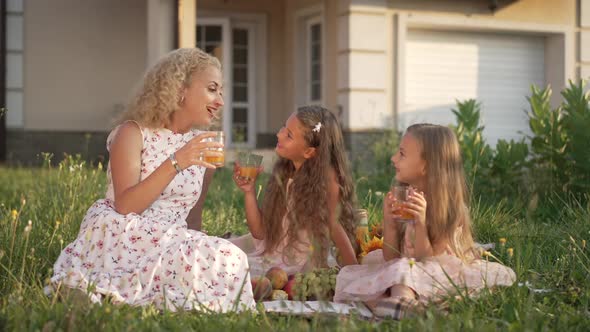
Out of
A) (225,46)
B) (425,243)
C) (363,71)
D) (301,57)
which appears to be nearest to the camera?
(425,243)

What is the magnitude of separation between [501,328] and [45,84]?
34.9 feet

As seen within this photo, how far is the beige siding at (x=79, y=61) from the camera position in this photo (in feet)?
42.0

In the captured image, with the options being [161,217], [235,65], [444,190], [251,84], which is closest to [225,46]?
[235,65]

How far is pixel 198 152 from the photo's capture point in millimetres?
3861

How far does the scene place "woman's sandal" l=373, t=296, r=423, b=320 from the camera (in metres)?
3.62

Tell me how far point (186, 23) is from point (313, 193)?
6584 mm

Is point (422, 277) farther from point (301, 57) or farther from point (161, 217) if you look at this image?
point (301, 57)

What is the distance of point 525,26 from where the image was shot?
12.7m

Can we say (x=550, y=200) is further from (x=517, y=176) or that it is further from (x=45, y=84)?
(x=45, y=84)

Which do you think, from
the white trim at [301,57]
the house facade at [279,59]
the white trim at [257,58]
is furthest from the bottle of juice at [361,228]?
the white trim at [257,58]

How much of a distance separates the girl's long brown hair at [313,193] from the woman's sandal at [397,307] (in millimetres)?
780

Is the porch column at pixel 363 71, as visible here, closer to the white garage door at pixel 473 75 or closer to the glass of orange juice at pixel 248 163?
the white garage door at pixel 473 75

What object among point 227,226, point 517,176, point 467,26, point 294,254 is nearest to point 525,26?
point 467,26

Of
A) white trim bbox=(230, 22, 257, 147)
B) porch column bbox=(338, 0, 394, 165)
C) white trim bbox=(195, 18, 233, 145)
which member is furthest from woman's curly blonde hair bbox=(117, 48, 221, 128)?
white trim bbox=(230, 22, 257, 147)
